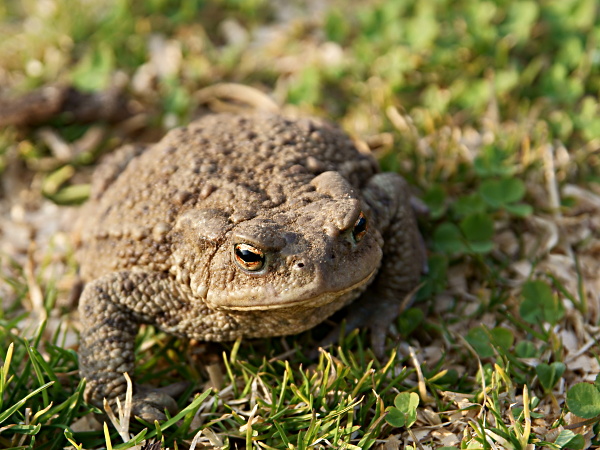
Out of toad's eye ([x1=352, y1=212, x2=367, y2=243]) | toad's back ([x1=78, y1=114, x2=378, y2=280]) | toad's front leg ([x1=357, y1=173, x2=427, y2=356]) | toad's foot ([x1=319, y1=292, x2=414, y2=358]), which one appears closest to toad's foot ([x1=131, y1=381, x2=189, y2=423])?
toad's back ([x1=78, y1=114, x2=378, y2=280])

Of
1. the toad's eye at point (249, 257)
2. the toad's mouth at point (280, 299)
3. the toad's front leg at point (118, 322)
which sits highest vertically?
the toad's eye at point (249, 257)

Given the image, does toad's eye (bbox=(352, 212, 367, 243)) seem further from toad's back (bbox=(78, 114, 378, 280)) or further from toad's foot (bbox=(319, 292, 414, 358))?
toad's foot (bbox=(319, 292, 414, 358))

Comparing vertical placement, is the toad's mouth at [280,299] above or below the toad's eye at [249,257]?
below

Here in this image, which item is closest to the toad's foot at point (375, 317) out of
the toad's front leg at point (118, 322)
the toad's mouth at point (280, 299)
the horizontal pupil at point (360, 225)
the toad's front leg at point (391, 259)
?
the toad's front leg at point (391, 259)

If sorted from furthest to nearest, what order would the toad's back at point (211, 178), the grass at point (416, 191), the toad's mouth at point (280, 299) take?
the toad's back at point (211, 178) < the grass at point (416, 191) < the toad's mouth at point (280, 299)

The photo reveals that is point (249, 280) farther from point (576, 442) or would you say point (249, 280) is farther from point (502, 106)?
point (502, 106)

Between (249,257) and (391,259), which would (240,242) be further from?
(391,259)

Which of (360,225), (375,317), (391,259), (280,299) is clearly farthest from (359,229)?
(375,317)

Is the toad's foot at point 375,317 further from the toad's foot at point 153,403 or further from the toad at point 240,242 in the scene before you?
the toad's foot at point 153,403
